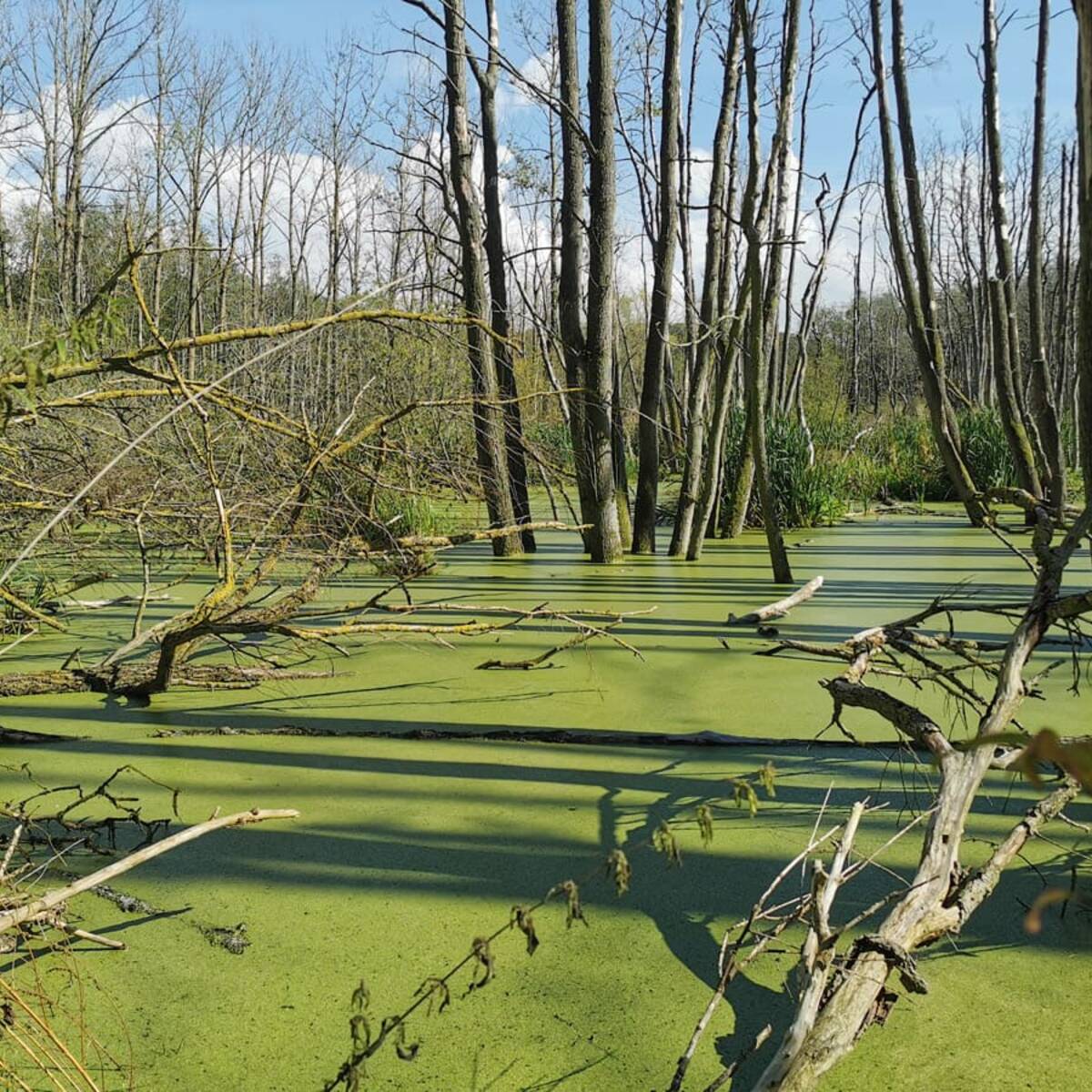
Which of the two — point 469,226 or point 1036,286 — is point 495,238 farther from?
point 1036,286

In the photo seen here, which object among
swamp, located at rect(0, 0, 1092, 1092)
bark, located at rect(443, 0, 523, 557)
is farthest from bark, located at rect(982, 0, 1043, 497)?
bark, located at rect(443, 0, 523, 557)

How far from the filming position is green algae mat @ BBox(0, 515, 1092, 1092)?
1.51m

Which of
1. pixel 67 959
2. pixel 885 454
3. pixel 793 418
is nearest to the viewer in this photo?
pixel 67 959

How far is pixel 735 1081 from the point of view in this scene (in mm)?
1448

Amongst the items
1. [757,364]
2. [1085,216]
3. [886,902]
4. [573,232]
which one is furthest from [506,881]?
[573,232]

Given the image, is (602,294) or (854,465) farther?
(854,465)

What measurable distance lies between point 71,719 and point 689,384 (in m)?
4.35

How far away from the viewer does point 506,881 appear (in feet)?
6.76

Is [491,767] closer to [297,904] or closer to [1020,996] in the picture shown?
[297,904]

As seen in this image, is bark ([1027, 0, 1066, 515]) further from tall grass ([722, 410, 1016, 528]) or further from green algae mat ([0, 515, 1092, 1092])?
green algae mat ([0, 515, 1092, 1092])

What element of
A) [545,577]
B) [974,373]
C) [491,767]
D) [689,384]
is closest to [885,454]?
[689,384]

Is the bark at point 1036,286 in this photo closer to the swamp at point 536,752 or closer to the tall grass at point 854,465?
the swamp at point 536,752

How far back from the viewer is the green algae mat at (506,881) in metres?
1.51

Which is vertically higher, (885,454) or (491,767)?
(885,454)
